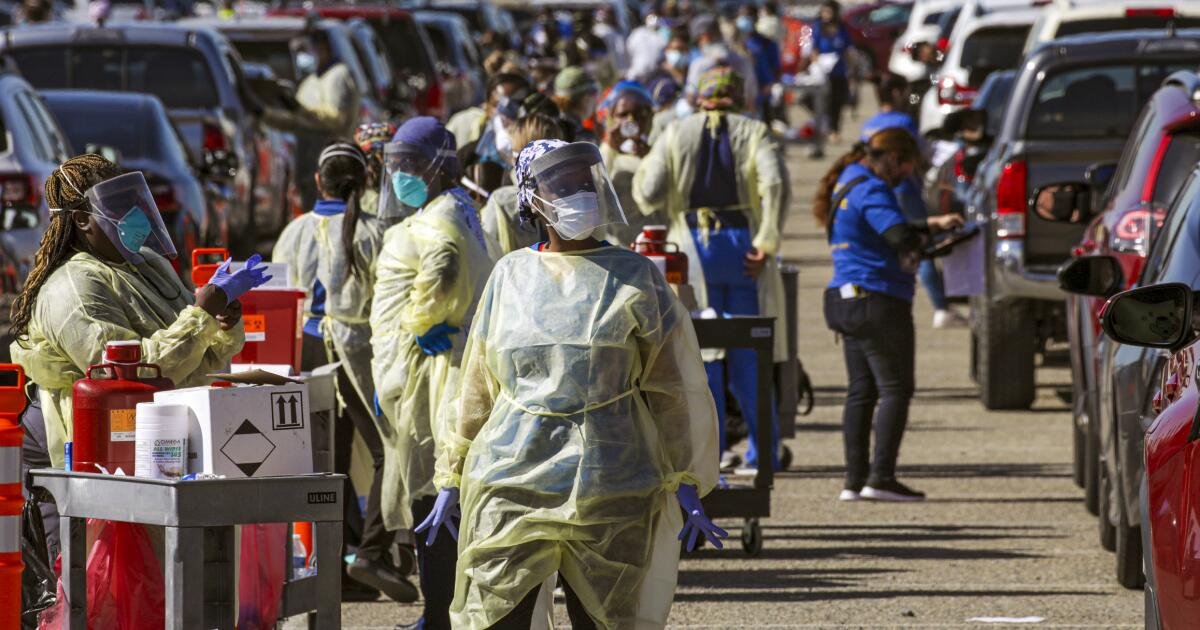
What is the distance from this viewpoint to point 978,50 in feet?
70.9

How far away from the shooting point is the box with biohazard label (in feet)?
19.7

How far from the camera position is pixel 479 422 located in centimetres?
600

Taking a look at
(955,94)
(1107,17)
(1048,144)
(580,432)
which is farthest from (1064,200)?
(955,94)

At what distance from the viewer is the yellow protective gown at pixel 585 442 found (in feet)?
18.8

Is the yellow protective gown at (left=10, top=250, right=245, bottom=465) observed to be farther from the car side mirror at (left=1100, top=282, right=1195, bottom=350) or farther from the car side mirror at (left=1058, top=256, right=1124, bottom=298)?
the car side mirror at (left=1058, top=256, right=1124, bottom=298)

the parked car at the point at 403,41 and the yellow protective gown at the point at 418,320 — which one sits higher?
the parked car at the point at 403,41

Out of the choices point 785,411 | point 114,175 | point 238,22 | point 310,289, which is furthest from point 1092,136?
point 238,22

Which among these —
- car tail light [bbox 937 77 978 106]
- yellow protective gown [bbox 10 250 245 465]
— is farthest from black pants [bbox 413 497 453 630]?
car tail light [bbox 937 77 978 106]

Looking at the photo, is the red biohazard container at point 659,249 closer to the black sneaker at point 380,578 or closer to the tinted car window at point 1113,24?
the black sneaker at point 380,578

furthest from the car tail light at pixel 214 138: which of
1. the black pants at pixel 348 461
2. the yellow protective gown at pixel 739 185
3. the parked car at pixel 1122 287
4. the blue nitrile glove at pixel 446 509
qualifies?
the blue nitrile glove at pixel 446 509

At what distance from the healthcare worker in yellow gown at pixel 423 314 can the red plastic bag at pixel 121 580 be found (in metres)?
1.36

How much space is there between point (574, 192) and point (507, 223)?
10.1 ft

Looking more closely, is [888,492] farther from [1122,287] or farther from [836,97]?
[836,97]

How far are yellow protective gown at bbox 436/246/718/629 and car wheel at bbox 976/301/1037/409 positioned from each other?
25.2ft
